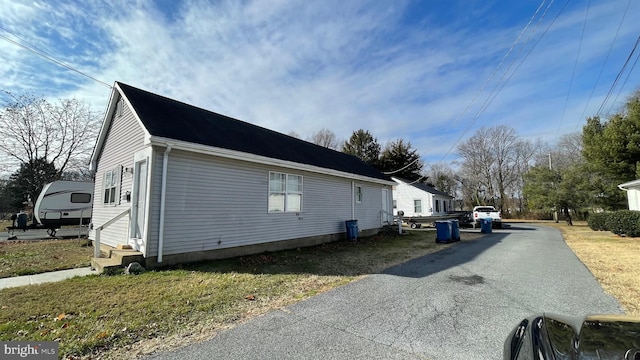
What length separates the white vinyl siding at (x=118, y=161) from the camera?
8.38 metres

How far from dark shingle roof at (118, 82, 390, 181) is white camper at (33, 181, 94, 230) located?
1153 cm

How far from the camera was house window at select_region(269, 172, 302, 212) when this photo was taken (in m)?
10.1

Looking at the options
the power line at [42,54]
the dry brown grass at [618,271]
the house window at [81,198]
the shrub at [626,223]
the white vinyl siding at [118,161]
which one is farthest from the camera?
the house window at [81,198]

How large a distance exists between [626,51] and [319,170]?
10.4 metres

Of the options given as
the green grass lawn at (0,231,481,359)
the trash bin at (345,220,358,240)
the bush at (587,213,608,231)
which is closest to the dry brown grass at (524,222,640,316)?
the green grass lawn at (0,231,481,359)

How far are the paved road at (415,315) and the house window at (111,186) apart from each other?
25.5ft

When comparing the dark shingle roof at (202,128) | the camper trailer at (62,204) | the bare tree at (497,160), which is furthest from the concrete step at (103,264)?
the bare tree at (497,160)

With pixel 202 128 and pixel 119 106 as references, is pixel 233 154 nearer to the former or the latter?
pixel 202 128

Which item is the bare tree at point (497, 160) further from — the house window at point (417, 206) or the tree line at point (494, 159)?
the house window at point (417, 206)

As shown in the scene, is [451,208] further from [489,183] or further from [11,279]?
[11,279]

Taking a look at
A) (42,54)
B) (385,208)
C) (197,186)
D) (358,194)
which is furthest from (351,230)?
(42,54)

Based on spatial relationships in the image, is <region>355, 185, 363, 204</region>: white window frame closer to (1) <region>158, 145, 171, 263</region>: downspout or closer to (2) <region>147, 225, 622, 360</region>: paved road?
(2) <region>147, 225, 622, 360</region>: paved road

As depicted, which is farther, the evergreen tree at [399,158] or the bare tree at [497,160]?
the bare tree at [497,160]

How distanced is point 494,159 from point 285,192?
41924mm
